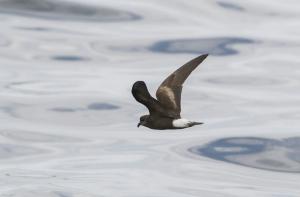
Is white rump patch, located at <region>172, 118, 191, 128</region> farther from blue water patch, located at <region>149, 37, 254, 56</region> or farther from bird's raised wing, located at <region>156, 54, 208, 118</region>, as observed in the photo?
blue water patch, located at <region>149, 37, 254, 56</region>

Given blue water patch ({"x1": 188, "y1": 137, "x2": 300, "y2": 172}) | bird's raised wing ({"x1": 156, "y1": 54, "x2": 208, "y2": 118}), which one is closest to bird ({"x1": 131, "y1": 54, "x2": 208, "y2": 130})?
bird's raised wing ({"x1": 156, "y1": 54, "x2": 208, "y2": 118})

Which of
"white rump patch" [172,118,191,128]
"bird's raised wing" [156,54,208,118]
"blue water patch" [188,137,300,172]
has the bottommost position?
"blue water patch" [188,137,300,172]

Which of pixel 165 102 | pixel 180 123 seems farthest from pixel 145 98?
pixel 165 102

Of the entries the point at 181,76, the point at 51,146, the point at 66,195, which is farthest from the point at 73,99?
the point at 181,76

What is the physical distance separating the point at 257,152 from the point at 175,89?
16.9m

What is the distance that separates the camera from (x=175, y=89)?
47.3 ft

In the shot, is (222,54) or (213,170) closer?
(213,170)

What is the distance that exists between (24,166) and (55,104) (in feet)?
16.0

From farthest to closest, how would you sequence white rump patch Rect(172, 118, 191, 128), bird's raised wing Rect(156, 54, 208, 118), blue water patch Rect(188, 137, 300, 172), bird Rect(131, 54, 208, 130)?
blue water patch Rect(188, 137, 300, 172)
bird's raised wing Rect(156, 54, 208, 118)
white rump patch Rect(172, 118, 191, 128)
bird Rect(131, 54, 208, 130)

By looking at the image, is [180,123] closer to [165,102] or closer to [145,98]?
[145,98]

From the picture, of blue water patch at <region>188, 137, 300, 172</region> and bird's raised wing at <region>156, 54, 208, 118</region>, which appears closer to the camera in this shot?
bird's raised wing at <region>156, 54, 208, 118</region>

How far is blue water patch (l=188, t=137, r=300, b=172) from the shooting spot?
3028 centimetres

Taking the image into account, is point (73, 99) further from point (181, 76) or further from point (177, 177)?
point (181, 76)

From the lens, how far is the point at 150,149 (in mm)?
34656
